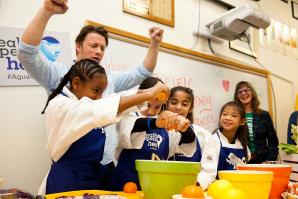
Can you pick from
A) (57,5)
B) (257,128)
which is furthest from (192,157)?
(257,128)

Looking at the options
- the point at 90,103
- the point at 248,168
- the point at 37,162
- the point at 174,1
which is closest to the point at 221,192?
the point at 248,168

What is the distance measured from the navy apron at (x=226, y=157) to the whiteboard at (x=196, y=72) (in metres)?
0.38

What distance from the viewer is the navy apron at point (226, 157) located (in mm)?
1373

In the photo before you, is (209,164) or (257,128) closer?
(209,164)

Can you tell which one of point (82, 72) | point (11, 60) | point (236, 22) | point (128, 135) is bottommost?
point (128, 135)

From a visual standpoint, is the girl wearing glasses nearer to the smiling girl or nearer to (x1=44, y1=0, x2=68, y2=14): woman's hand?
the smiling girl

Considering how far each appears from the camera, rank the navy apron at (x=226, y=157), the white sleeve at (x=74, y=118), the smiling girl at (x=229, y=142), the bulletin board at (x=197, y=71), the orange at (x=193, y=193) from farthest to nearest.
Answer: the bulletin board at (x=197, y=71) < the navy apron at (x=226, y=157) < the smiling girl at (x=229, y=142) < the white sleeve at (x=74, y=118) < the orange at (x=193, y=193)

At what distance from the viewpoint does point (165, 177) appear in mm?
544

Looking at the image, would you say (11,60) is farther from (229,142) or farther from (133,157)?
(229,142)

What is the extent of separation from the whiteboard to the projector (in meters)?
0.21

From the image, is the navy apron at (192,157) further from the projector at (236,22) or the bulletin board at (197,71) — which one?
the projector at (236,22)

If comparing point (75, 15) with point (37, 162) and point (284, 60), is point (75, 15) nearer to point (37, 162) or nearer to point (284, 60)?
point (37, 162)

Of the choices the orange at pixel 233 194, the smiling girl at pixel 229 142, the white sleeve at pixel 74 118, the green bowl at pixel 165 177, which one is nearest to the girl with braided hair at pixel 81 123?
the white sleeve at pixel 74 118

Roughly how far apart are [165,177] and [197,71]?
1.49 m
